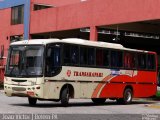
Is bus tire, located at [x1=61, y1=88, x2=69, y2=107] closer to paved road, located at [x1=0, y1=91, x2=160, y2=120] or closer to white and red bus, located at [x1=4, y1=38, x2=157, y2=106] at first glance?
white and red bus, located at [x1=4, y1=38, x2=157, y2=106]

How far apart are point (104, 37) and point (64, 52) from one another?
2571 cm

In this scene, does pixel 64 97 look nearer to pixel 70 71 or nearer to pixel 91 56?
pixel 70 71

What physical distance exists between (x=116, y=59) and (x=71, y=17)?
15536 millimetres

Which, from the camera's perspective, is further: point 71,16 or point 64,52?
point 71,16

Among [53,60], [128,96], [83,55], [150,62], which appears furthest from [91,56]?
[150,62]

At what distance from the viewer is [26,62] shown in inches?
832

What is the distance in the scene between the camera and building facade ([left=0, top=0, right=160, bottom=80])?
110 feet

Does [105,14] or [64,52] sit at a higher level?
[105,14]

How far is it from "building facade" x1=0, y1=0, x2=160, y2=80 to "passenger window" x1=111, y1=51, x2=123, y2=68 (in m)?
7.34

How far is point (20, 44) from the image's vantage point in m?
21.9

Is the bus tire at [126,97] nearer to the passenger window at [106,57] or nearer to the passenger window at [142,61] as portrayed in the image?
the passenger window at [142,61]

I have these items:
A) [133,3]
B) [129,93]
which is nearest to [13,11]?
[133,3]

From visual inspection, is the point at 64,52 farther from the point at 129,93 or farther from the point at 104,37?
the point at 104,37

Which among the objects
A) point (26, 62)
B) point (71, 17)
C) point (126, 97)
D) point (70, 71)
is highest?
point (71, 17)
